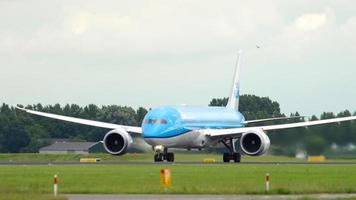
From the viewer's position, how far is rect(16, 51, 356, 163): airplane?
95.2m

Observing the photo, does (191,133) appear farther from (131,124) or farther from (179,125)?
(131,124)

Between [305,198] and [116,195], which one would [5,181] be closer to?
[116,195]

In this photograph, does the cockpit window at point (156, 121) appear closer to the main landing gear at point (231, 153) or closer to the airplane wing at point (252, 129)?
the airplane wing at point (252, 129)

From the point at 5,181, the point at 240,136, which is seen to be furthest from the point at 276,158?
the point at 5,181

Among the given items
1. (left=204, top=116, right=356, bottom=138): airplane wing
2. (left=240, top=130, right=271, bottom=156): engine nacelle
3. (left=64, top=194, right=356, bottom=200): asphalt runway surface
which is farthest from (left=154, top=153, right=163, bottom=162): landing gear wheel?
(left=64, top=194, right=356, bottom=200): asphalt runway surface

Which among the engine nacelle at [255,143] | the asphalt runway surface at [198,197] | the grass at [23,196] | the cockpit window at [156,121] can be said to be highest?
the cockpit window at [156,121]

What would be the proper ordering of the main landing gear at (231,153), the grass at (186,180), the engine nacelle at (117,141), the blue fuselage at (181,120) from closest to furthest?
the grass at (186,180)
the blue fuselage at (181,120)
the engine nacelle at (117,141)
the main landing gear at (231,153)

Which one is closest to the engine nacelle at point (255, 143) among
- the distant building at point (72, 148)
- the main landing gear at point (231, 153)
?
the main landing gear at point (231, 153)

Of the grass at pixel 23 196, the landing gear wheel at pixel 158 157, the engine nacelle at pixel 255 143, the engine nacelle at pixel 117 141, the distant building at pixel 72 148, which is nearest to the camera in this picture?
the grass at pixel 23 196

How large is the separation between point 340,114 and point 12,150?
Answer: 2708 inches

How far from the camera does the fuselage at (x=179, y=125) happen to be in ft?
315

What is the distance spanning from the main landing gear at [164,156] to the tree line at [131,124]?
8193 mm

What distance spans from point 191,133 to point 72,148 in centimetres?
7007

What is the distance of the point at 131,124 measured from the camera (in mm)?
168250
